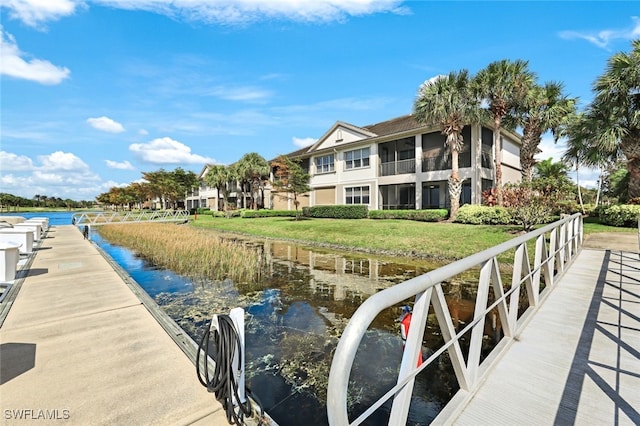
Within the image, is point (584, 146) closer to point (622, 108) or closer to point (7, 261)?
point (622, 108)

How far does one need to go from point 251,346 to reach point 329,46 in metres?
14.4

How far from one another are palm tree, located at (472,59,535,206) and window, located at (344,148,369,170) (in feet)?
32.7

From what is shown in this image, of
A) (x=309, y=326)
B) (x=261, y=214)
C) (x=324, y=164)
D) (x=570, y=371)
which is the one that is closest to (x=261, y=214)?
(x=261, y=214)

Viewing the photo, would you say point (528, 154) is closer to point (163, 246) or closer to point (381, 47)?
point (381, 47)

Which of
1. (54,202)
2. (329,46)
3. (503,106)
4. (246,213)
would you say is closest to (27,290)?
(329,46)

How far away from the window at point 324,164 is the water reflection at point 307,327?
1935 cm

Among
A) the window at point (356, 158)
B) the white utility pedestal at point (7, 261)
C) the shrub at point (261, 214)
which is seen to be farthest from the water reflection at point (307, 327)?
the shrub at point (261, 214)

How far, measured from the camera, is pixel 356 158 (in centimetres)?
2658

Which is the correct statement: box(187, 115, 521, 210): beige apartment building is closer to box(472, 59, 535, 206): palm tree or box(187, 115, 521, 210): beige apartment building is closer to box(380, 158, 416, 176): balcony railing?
box(380, 158, 416, 176): balcony railing

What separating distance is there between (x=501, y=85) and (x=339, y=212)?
1411 cm

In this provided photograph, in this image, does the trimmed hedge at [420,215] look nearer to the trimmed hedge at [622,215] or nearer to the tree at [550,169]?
the trimmed hedge at [622,215]

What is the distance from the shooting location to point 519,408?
2.24 metres

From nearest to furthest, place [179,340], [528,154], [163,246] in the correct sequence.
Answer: [179,340] → [163,246] → [528,154]

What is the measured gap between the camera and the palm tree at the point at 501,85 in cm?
1719
